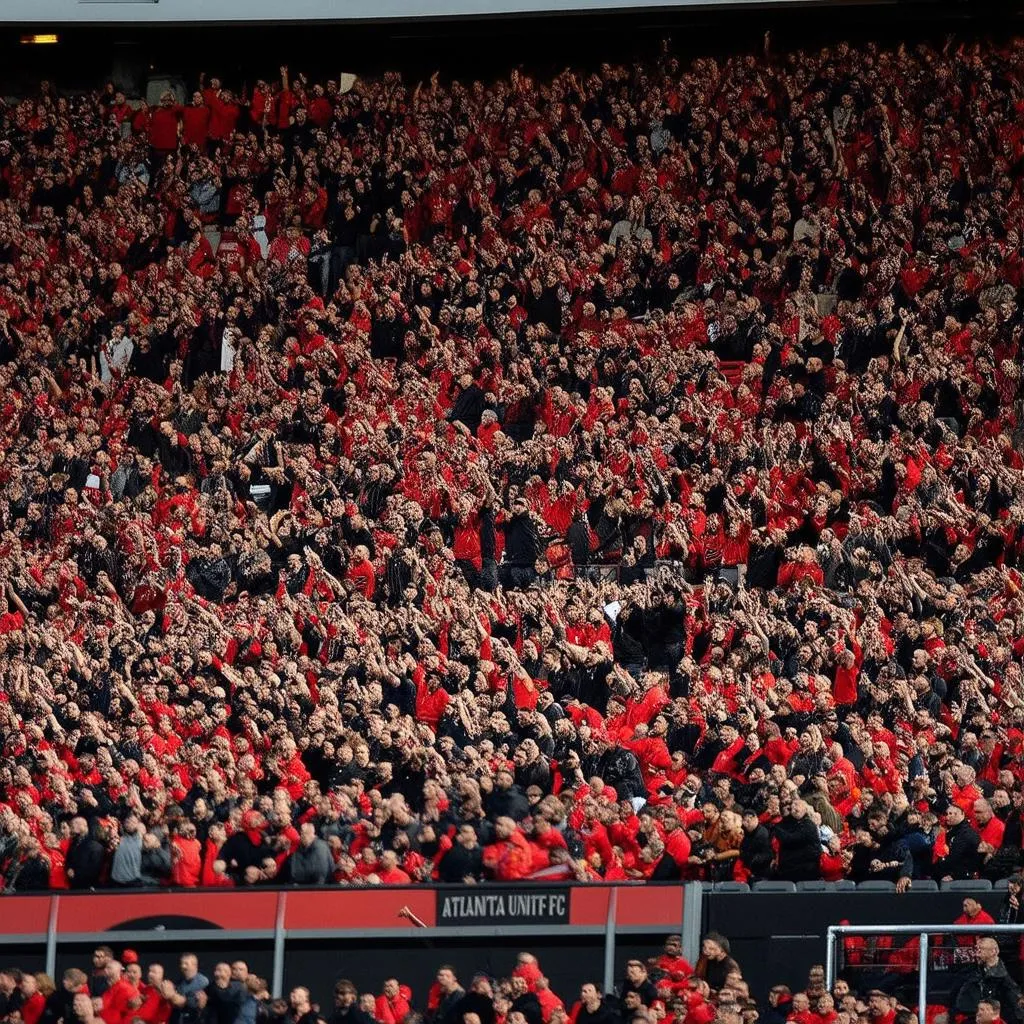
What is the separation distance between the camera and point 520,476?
18453 mm

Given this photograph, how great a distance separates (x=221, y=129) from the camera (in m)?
23.4

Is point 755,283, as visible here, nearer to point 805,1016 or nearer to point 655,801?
point 655,801

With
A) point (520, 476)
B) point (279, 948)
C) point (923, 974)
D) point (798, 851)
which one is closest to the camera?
point (923, 974)

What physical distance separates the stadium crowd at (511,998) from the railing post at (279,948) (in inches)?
4.3

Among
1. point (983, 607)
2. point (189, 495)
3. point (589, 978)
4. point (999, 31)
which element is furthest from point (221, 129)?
point (589, 978)

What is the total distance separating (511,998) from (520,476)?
23.6ft

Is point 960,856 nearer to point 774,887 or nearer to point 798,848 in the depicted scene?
point 798,848

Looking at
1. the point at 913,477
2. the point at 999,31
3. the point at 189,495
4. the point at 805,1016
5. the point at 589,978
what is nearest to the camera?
the point at 805,1016

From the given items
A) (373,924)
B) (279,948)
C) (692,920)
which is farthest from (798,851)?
(279,948)

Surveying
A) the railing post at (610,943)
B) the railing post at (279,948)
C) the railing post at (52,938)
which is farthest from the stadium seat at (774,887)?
the railing post at (52,938)

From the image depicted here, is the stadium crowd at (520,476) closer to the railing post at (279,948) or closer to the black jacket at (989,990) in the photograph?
the railing post at (279,948)

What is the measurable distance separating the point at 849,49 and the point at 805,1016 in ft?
44.7

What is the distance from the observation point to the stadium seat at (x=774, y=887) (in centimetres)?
1230

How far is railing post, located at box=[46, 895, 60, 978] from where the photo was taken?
13.0m
